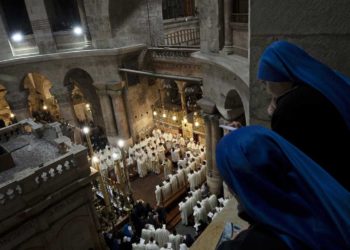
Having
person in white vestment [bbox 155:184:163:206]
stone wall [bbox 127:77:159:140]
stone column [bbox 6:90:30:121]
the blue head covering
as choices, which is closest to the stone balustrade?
stone wall [bbox 127:77:159:140]

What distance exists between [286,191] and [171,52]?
1218 cm

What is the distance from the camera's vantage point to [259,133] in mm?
1390

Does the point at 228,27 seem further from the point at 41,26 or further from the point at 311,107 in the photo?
the point at 41,26

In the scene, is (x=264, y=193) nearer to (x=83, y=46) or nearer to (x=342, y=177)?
(x=342, y=177)

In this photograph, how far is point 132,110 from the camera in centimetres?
1493

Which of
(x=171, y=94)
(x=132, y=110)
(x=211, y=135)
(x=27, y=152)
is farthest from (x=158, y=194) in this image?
(x=171, y=94)

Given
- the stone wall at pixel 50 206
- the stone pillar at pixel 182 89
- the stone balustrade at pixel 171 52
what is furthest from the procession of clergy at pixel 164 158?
the stone wall at pixel 50 206

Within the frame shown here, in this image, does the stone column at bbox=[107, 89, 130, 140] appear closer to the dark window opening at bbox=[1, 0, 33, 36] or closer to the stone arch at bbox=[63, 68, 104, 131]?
the stone arch at bbox=[63, 68, 104, 131]

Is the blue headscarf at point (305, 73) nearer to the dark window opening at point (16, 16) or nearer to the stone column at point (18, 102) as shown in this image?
the stone column at point (18, 102)

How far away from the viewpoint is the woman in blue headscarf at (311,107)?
68.7 inches

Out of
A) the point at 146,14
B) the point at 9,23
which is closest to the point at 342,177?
the point at 146,14

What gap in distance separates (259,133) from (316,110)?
2.40 ft

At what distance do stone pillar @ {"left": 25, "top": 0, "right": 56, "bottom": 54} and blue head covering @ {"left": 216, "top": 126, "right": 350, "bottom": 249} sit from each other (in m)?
14.6

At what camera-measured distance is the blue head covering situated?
121 cm
